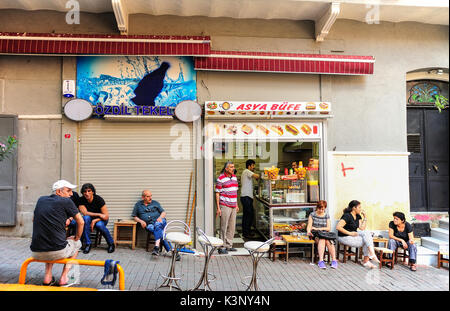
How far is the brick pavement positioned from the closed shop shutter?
1.08 m

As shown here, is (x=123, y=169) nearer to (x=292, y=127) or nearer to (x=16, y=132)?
(x=16, y=132)

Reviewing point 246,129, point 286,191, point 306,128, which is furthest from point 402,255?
point 246,129

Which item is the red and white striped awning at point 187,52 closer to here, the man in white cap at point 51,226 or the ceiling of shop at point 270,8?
the ceiling of shop at point 270,8

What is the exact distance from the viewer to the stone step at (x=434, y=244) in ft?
22.1

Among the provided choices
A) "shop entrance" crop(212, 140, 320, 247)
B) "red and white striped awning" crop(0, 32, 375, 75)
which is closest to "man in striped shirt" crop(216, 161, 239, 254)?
"shop entrance" crop(212, 140, 320, 247)

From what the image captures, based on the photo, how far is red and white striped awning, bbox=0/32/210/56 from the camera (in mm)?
6435

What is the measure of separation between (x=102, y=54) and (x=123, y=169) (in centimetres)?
248

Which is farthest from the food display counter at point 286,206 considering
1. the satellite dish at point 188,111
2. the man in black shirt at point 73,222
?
the man in black shirt at point 73,222

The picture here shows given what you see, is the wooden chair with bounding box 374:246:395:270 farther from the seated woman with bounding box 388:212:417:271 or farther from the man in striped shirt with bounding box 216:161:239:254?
the man in striped shirt with bounding box 216:161:239:254

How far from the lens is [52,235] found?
406cm
